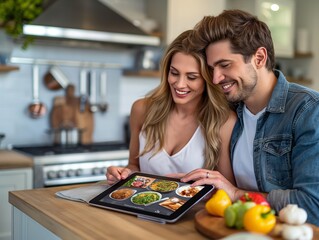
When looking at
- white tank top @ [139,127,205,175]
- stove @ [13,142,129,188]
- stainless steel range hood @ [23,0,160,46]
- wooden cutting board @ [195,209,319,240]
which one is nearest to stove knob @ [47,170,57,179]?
stove @ [13,142,129,188]

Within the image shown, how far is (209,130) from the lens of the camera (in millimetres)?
2090

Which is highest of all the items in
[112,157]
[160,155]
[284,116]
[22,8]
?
[22,8]

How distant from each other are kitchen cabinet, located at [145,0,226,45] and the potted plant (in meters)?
1.12

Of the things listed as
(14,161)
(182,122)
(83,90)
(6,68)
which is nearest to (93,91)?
(83,90)

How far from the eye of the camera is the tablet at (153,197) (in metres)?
1.52

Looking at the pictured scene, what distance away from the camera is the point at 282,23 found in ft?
15.4

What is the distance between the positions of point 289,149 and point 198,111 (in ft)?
2.16

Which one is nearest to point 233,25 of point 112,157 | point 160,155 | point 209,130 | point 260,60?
point 260,60

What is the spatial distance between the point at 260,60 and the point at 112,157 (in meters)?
1.92

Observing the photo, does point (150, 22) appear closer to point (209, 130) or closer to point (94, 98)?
point (94, 98)

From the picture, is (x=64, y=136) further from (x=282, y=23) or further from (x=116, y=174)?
(x=282, y=23)

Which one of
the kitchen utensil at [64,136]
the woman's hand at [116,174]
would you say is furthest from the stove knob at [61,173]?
the woman's hand at [116,174]

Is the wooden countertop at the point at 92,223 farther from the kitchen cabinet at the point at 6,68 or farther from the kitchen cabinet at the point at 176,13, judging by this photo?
the kitchen cabinet at the point at 176,13

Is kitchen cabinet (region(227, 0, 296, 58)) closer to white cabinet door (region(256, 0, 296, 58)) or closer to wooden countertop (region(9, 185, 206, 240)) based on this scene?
white cabinet door (region(256, 0, 296, 58))
